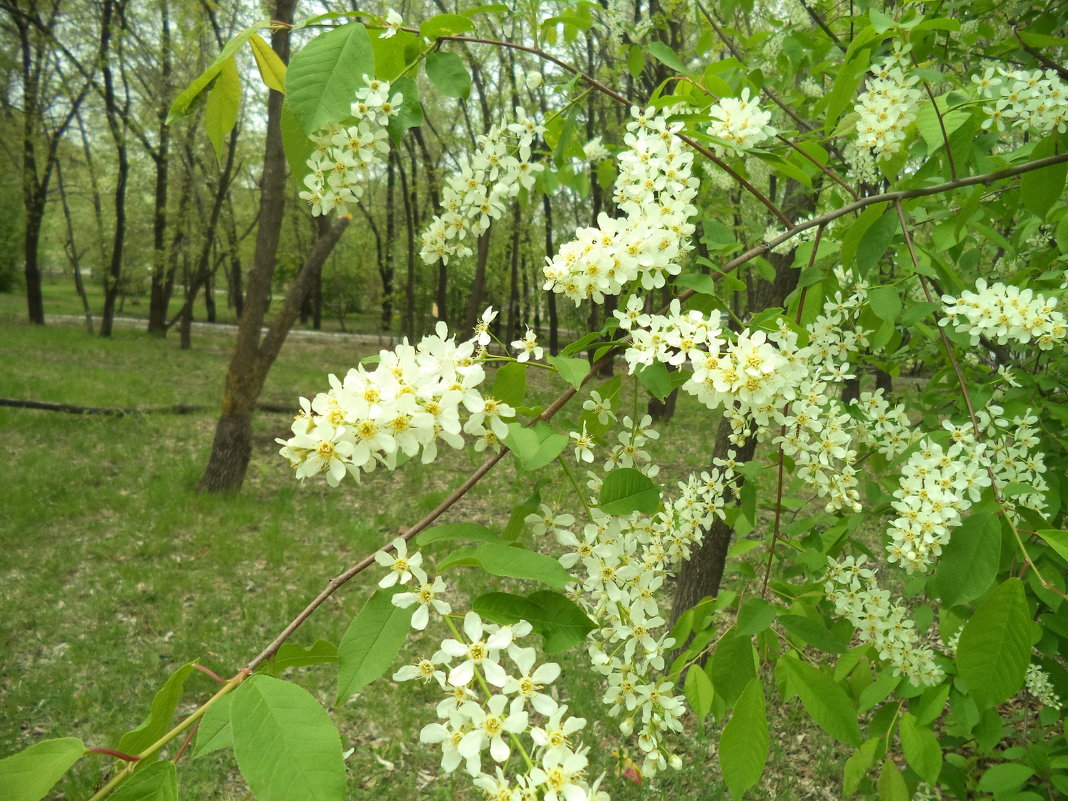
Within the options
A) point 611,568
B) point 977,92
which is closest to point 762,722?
point 611,568

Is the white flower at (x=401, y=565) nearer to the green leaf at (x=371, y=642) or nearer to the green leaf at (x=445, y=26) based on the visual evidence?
the green leaf at (x=371, y=642)

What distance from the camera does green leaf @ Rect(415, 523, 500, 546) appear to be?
3.19 feet

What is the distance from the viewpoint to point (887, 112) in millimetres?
1651

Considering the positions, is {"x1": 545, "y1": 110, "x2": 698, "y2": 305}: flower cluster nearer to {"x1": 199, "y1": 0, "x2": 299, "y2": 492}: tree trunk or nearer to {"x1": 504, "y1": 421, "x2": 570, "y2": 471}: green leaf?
{"x1": 504, "y1": 421, "x2": 570, "y2": 471}: green leaf

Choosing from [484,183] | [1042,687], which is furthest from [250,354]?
[1042,687]

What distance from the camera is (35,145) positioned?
49.0ft

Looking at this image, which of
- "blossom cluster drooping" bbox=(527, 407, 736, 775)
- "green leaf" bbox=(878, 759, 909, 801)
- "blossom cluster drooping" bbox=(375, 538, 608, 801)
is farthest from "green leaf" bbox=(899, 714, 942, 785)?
"blossom cluster drooping" bbox=(375, 538, 608, 801)

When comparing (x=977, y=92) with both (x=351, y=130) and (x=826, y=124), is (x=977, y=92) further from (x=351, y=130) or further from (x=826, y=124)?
(x=351, y=130)

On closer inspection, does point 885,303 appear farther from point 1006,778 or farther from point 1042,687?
point 1042,687

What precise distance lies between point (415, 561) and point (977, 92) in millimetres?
1931

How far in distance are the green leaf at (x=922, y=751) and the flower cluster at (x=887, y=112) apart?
1519 mm

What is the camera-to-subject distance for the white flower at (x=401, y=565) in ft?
3.10

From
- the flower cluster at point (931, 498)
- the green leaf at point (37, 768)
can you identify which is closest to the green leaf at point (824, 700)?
the flower cluster at point (931, 498)

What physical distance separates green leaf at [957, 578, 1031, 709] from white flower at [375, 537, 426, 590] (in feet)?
2.94
